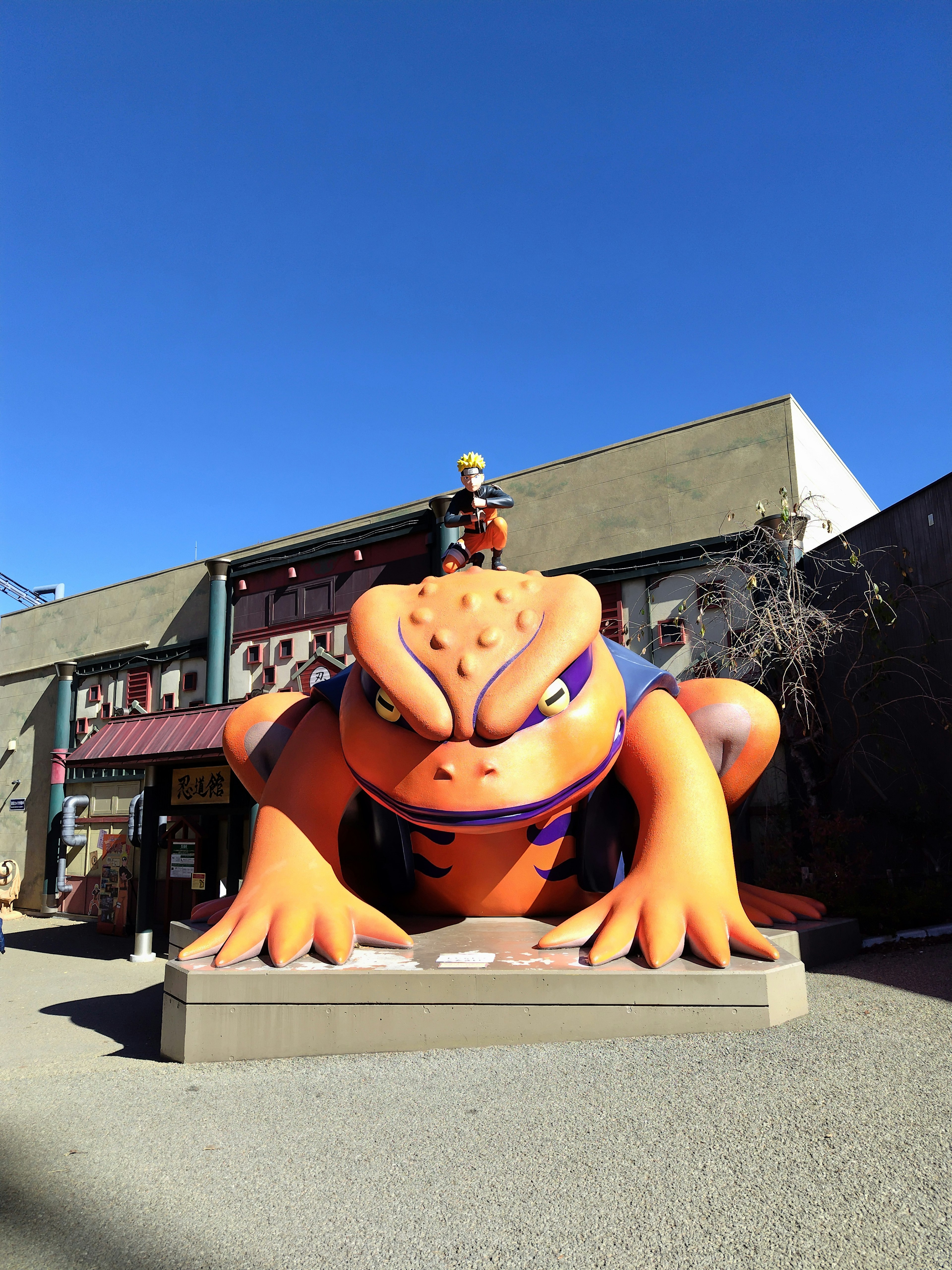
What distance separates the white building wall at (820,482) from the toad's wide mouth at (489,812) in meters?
6.16

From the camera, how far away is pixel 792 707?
29.0ft

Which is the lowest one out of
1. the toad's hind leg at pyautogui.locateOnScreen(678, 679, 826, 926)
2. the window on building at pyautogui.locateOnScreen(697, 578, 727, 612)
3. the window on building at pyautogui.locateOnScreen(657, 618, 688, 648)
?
the toad's hind leg at pyautogui.locateOnScreen(678, 679, 826, 926)

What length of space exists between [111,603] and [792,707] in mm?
14306

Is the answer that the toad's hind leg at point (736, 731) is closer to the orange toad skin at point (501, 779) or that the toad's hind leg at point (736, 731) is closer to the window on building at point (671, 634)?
the orange toad skin at point (501, 779)

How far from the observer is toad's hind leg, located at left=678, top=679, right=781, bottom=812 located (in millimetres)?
5141

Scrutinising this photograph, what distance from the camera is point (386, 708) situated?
163 inches

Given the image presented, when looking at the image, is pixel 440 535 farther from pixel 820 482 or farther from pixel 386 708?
pixel 386 708

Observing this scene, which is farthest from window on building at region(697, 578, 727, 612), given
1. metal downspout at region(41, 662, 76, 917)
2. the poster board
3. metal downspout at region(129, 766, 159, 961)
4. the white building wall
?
metal downspout at region(41, 662, 76, 917)

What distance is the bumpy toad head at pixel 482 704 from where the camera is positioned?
12.6ft

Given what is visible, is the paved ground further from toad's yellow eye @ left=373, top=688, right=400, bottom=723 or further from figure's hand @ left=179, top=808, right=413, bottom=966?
toad's yellow eye @ left=373, top=688, right=400, bottom=723

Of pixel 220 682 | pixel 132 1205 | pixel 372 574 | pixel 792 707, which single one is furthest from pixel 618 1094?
pixel 220 682

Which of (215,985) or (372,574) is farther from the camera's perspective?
(372,574)

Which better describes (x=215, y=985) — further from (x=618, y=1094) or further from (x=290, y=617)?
(x=290, y=617)

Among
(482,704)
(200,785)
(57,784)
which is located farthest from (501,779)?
(57,784)
